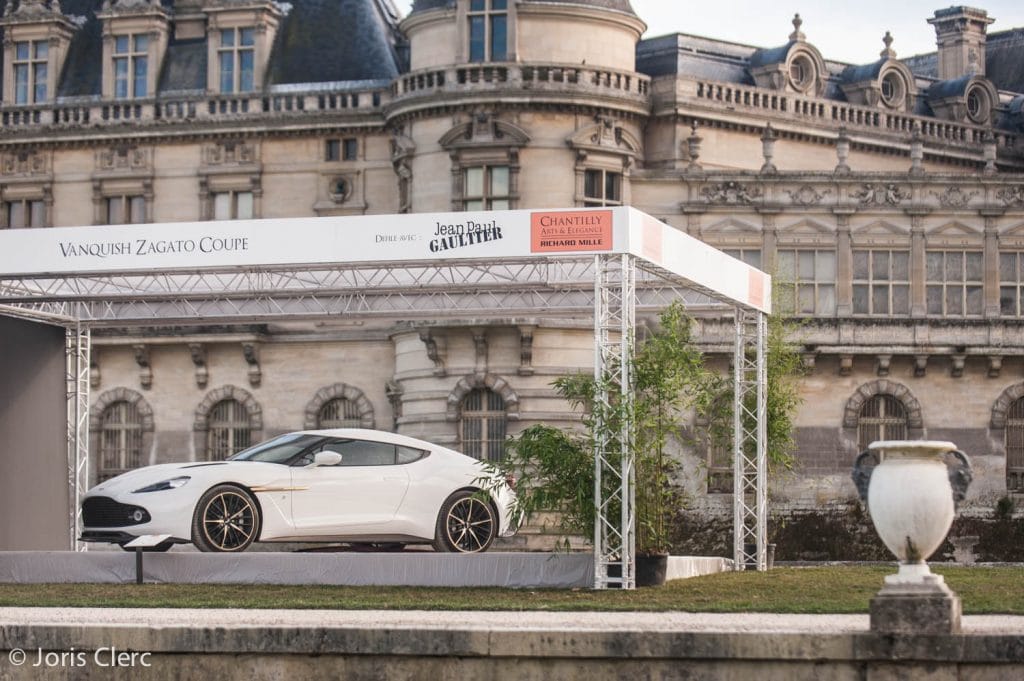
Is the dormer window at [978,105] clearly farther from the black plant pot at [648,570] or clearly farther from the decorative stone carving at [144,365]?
the black plant pot at [648,570]

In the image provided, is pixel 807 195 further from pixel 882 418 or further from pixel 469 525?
pixel 469 525

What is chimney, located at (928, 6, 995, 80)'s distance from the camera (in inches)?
2213

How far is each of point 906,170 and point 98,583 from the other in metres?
29.1

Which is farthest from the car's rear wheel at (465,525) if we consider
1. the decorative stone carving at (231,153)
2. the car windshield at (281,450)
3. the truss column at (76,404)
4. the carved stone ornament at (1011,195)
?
the decorative stone carving at (231,153)

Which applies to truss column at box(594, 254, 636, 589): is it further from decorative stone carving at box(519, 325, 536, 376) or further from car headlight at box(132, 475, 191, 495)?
decorative stone carving at box(519, 325, 536, 376)

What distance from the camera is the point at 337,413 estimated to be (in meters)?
44.9

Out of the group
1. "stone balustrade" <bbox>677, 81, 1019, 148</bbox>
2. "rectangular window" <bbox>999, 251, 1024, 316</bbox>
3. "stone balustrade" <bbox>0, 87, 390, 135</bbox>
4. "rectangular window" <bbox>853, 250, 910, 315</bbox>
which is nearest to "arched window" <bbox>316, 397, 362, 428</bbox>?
"stone balustrade" <bbox>0, 87, 390, 135</bbox>

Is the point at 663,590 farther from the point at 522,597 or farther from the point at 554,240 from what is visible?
the point at 554,240

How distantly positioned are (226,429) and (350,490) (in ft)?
68.1

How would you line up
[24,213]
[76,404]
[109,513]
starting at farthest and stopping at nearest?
[24,213], [76,404], [109,513]

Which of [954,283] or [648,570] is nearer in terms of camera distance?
[648,570]

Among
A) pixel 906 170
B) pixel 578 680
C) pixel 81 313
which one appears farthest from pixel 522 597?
pixel 906 170

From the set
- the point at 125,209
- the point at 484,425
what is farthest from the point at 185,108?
the point at 484,425

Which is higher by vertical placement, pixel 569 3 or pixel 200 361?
pixel 569 3
